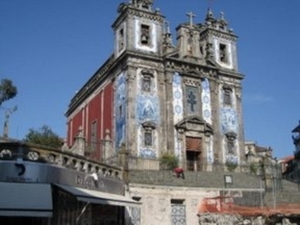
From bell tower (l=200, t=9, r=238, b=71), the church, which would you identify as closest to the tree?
the church

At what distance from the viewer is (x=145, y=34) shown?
33.2 metres

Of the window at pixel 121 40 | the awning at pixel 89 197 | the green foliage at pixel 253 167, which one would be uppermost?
the window at pixel 121 40

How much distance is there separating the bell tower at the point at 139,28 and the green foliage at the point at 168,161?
8036mm

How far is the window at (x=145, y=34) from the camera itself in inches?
1298

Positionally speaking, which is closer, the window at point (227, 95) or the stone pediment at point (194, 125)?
the stone pediment at point (194, 125)

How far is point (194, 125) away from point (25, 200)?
72.0 ft

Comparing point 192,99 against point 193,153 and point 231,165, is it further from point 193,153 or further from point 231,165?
point 231,165

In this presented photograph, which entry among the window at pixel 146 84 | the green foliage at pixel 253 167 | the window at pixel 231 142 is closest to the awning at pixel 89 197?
the window at pixel 146 84

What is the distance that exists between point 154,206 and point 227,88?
18.5 m

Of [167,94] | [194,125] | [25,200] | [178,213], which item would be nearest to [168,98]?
[167,94]

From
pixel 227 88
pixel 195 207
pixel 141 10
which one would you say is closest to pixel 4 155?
pixel 195 207

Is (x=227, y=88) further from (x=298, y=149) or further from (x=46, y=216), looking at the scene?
(x=46, y=216)

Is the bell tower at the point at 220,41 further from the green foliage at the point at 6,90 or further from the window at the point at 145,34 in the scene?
the green foliage at the point at 6,90

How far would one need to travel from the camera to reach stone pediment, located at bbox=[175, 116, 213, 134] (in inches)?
1256
